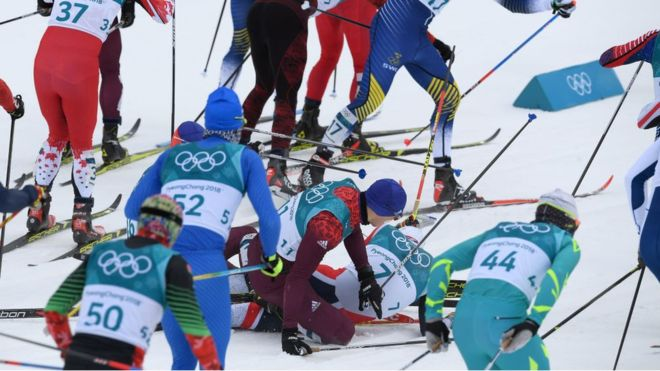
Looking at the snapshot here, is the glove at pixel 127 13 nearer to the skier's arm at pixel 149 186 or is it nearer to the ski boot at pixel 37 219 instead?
the ski boot at pixel 37 219

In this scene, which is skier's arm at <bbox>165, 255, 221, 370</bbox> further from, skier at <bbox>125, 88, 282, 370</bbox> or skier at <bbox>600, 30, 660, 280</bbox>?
skier at <bbox>600, 30, 660, 280</bbox>

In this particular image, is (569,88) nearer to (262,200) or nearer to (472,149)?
(472,149)

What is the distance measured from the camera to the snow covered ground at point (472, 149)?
602cm

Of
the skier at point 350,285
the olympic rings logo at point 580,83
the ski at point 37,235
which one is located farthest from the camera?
the olympic rings logo at point 580,83

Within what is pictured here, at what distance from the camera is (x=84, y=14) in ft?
24.4

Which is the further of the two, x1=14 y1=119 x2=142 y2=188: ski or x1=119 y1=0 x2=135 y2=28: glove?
x1=14 y1=119 x2=142 y2=188: ski

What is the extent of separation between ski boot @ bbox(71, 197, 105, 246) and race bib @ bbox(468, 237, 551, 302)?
3.46m

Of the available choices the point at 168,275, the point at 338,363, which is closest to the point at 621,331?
the point at 338,363

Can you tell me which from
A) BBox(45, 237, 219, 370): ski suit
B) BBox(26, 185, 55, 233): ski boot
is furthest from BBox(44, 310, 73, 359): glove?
BBox(26, 185, 55, 233): ski boot

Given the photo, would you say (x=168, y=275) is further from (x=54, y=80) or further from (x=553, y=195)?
(x=54, y=80)

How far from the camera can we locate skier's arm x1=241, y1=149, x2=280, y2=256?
491cm

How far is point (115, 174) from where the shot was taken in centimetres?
912

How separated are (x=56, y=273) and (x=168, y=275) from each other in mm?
3165

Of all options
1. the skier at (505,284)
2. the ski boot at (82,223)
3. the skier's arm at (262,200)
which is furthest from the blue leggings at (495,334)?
the ski boot at (82,223)
